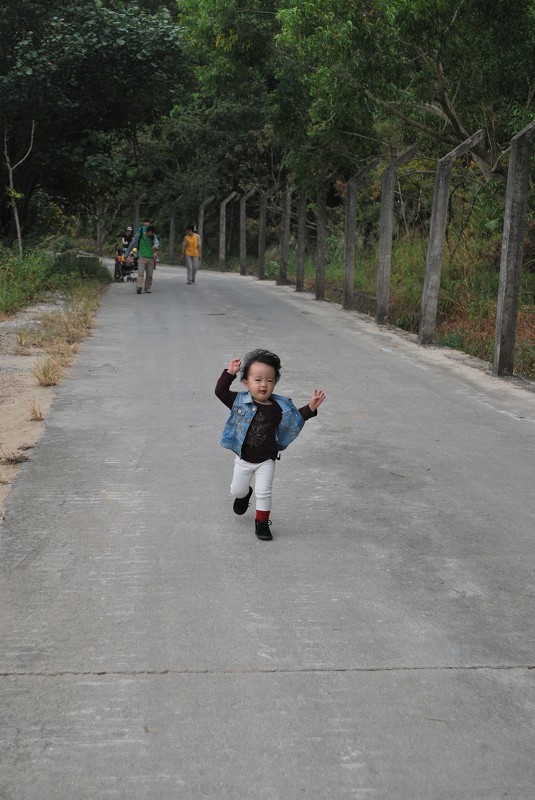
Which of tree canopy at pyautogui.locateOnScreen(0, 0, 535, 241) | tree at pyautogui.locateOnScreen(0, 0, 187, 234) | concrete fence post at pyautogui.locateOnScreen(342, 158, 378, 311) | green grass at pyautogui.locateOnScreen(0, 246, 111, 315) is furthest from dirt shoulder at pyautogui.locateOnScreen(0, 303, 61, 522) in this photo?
tree at pyautogui.locateOnScreen(0, 0, 187, 234)

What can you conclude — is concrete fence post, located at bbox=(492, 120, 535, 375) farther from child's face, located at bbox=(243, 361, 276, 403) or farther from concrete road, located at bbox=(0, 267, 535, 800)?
child's face, located at bbox=(243, 361, 276, 403)

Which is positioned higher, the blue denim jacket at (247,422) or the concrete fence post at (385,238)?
the concrete fence post at (385,238)

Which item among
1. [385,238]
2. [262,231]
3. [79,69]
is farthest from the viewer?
[262,231]

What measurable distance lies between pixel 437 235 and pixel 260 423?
9.47 metres

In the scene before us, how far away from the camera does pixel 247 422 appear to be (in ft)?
18.6

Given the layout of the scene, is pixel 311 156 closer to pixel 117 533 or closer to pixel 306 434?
pixel 306 434

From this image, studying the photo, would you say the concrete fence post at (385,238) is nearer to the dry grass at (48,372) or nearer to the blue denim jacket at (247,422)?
the dry grass at (48,372)

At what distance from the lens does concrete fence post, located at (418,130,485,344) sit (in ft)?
46.3

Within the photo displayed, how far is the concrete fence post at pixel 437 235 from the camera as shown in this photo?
14102 millimetres

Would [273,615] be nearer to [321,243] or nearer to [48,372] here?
[48,372]

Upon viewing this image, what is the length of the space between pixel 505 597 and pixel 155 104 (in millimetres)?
21937

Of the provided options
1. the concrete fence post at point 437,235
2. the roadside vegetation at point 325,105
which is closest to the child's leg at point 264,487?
the roadside vegetation at point 325,105

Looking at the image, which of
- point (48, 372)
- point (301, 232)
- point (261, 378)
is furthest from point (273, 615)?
point (301, 232)

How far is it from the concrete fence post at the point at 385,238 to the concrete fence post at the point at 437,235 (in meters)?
2.29
